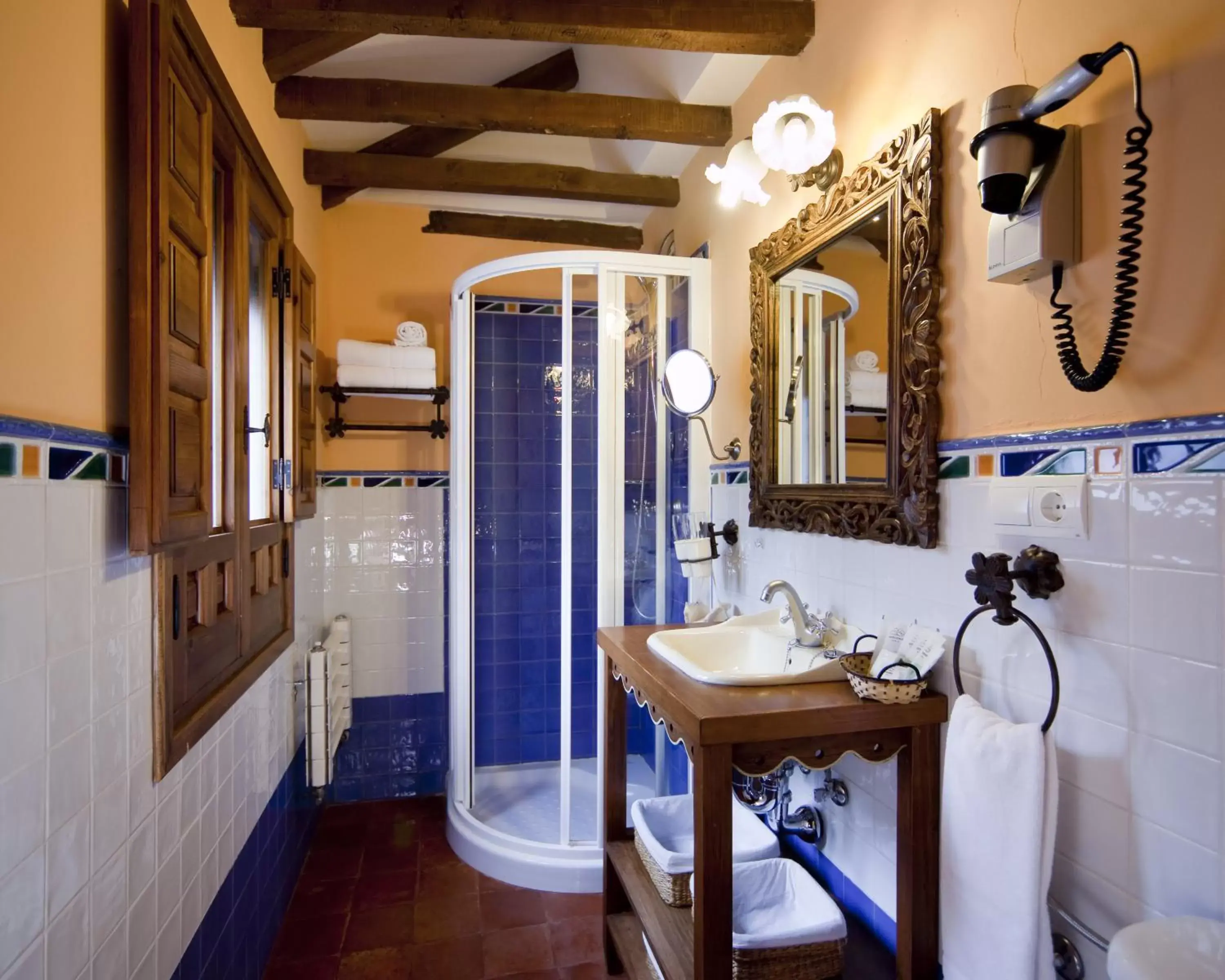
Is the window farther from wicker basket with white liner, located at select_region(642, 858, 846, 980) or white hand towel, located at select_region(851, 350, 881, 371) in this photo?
white hand towel, located at select_region(851, 350, 881, 371)

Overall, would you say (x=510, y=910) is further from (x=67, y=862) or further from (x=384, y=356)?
(x=384, y=356)

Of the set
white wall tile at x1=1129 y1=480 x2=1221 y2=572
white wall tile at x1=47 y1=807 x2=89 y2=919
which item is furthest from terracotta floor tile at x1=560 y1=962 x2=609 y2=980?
white wall tile at x1=1129 y1=480 x2=1221 y2=572

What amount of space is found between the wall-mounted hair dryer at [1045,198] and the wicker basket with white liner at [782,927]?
1.07 meters

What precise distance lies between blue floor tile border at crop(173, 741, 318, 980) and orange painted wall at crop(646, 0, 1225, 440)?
1854 millimetres

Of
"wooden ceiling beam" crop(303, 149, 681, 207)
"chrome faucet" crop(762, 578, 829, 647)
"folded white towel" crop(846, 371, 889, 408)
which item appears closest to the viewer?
"folded white towel" crop(846, 371, 889, 408)

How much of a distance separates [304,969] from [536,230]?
2.81 m

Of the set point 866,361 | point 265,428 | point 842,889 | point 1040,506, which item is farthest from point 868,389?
point 265,428

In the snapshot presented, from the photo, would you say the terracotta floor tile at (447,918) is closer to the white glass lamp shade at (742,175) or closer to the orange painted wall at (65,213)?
the orange painted wall at (65,213)

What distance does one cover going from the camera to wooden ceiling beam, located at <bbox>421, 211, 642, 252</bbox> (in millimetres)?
2947

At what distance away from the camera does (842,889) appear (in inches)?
63.0

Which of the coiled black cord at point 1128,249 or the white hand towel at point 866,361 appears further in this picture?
the white hand towel at point 866,361

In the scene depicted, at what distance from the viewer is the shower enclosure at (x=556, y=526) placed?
88.6 inches

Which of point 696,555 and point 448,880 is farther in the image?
point 448,880

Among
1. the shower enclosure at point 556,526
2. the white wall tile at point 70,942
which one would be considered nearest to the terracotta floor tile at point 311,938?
the shower enclosure at point 556,526
